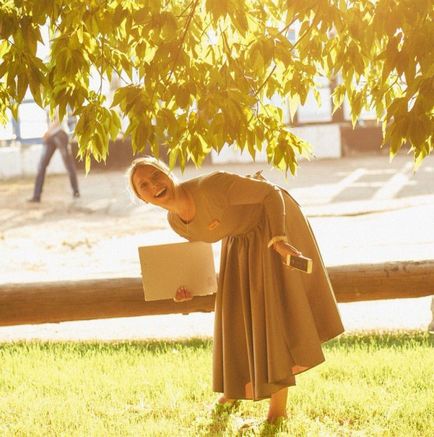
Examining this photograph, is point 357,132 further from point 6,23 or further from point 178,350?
point 6,23

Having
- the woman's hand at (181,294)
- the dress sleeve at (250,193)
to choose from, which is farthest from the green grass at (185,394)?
the dress sleeve at (250,193)

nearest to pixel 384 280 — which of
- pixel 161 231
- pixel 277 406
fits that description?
pixel 277 406

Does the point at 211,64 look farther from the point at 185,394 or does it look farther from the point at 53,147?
the point at 53,147

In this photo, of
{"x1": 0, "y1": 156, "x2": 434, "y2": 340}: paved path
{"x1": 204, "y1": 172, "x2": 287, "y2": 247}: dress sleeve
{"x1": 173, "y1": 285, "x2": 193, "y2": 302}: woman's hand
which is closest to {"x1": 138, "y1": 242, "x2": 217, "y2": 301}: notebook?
{"x1": 173, "y1": 285, "x2": 193, "y2": 302}: woman's hand

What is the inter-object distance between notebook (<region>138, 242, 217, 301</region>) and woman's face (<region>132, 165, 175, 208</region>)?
0.27 m

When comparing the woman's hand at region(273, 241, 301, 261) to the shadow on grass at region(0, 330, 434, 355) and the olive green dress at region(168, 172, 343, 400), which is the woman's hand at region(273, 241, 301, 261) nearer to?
the olive green dress at region(168, 172, 343, 400)

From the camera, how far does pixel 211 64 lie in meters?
3.87

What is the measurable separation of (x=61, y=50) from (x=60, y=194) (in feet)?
45.6

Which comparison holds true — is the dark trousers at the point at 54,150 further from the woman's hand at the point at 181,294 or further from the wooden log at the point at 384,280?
the woman's hand at the point at 181,294

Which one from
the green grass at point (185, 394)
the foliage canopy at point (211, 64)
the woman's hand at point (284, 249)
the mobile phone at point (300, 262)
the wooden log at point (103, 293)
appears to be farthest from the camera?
the wooden log at point (103, 293)

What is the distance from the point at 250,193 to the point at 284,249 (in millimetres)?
324

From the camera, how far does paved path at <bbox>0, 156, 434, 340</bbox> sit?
720 centimetres

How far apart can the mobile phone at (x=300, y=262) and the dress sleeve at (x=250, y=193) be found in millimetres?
265

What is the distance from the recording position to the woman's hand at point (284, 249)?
3367mm
